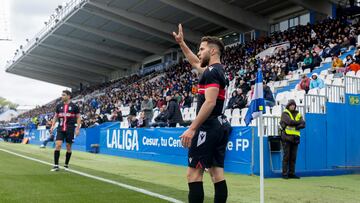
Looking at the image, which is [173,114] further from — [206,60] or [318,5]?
[318,5]

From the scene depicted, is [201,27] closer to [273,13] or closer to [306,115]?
[273,13]

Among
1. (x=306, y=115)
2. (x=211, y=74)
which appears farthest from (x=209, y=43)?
(x=306, y=115)

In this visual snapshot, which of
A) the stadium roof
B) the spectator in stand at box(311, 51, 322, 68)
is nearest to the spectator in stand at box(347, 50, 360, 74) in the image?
the spectator in stand at box(311, 51, 322, 68)

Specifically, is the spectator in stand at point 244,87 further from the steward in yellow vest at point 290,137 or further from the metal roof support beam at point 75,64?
the metal roof support beam at point 75,64

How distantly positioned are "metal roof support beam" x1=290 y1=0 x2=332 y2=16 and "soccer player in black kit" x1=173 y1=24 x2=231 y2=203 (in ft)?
87.4

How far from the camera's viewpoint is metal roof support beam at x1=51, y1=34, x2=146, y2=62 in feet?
151

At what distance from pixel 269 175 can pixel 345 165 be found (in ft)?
8.25

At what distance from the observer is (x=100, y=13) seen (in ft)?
119

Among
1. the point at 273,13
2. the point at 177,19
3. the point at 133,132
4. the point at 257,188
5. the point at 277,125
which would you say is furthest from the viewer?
the point at 177,19

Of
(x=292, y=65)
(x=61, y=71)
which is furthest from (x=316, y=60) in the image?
(x=61, y=71)

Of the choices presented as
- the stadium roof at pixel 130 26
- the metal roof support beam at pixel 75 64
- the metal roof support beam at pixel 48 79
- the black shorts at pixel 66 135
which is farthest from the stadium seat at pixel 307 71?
the metal roof support beam at pixel 48 79

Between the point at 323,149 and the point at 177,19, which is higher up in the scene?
the point at 177,19

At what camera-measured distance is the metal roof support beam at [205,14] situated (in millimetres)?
32188

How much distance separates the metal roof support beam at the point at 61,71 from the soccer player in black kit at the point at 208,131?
202 feet
